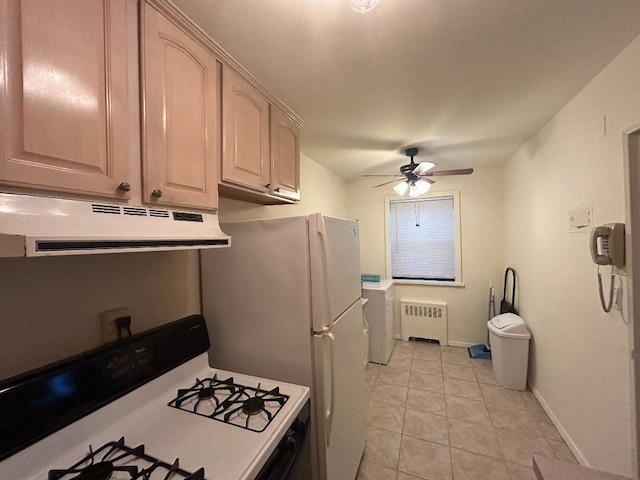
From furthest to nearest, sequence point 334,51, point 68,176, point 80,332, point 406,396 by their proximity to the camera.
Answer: point 406,396 → point 334,51 → point 80,332 → point 68,176

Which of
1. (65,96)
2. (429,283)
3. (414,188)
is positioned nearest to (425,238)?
(429,283)

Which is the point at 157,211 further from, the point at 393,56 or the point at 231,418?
the point at 393,56

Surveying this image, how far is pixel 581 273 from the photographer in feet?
5.59

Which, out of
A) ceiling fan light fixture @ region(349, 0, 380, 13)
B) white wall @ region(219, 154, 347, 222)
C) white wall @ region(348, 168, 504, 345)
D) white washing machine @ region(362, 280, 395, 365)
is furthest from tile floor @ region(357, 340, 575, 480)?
ceiling fan light fixture @ region(349, 0, 380, 13)

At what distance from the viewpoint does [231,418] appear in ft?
3.26

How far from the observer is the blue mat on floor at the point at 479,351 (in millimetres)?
3309

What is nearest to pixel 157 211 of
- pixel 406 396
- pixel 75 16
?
pixel 75 16

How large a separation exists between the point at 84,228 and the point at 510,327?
328 cm

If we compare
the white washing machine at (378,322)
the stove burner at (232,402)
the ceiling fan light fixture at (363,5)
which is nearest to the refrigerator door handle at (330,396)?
the stove burner at (232,402)

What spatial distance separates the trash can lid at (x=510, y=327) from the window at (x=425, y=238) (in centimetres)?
96

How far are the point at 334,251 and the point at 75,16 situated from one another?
48.5 inches

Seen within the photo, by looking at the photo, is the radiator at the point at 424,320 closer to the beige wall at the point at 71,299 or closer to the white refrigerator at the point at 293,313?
the white refrigerator at the point at 293,313

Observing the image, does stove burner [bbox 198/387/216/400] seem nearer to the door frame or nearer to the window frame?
the door frame

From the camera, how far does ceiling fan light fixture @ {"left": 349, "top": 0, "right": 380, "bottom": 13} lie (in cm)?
99
